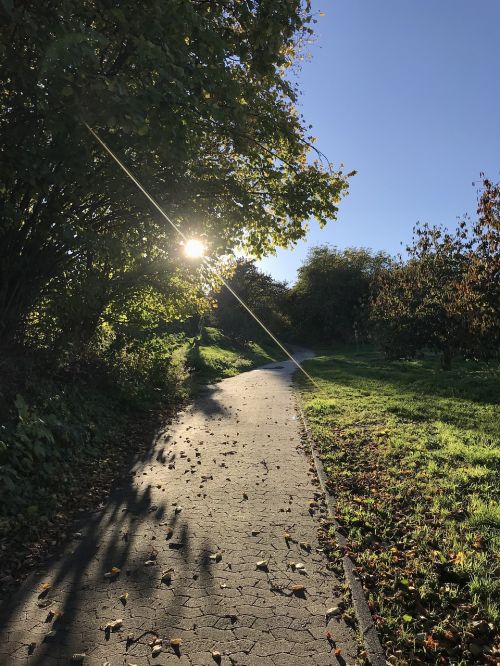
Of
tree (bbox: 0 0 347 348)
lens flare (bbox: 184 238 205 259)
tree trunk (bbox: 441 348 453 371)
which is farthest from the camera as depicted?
tree trunk (bbox: 441 348 453 371)

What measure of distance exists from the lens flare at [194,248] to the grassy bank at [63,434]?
11.4 ft

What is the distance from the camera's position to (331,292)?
55594 mm

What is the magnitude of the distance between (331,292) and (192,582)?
173 feet

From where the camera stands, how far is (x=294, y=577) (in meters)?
4.50

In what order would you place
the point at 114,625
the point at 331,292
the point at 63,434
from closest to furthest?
the point at 114,625, the point at 63,434, the point at 331,292

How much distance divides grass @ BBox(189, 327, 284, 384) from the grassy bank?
690cm

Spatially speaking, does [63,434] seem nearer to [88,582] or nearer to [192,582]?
[88,582]

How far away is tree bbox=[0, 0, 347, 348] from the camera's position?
4.41 metres

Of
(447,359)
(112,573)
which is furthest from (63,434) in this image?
(447,359)

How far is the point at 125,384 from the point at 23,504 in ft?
19.2

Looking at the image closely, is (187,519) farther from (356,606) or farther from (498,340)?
(498,340)

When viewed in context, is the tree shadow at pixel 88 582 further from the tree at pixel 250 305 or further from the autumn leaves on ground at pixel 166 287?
the tree at pixel 250 305

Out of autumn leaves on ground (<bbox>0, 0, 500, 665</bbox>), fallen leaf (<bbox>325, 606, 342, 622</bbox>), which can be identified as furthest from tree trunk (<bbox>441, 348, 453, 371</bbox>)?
fallen leaf (<bbox>325, 606, 342, 622</bbox>)

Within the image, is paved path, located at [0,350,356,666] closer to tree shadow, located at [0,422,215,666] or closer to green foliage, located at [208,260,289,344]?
tree shadow, located at [0,422,215,666]
